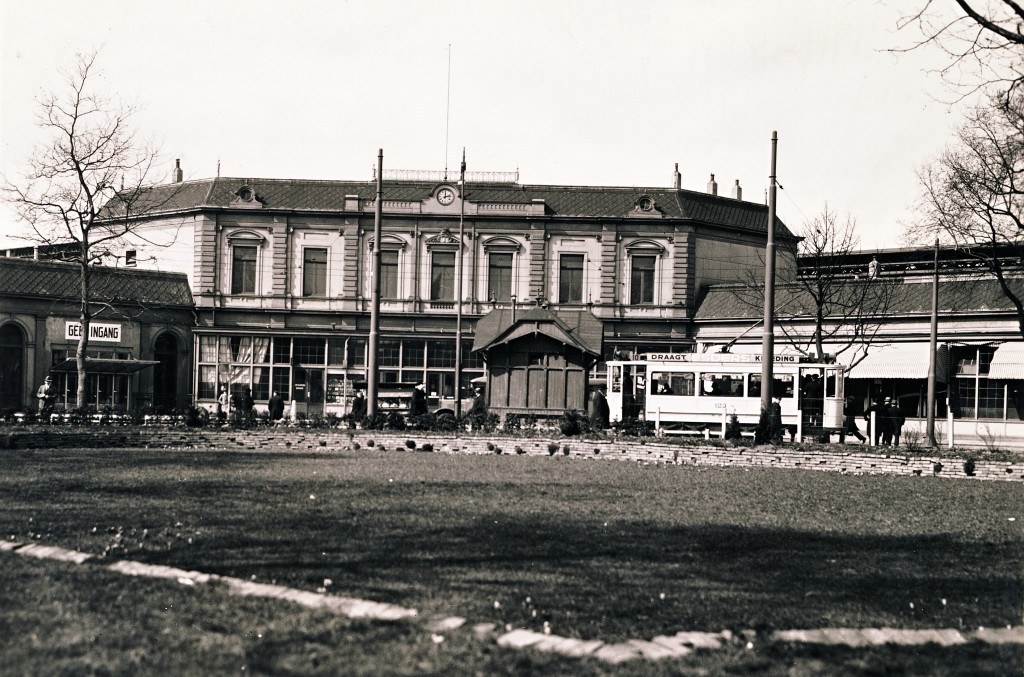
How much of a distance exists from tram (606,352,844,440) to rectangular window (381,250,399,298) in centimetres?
2194

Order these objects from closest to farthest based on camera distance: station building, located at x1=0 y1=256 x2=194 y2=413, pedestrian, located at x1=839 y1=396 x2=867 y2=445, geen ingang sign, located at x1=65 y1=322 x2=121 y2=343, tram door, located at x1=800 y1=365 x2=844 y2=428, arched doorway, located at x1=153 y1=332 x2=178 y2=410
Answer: pedestrian, located at x1=839 y1=396 x2=867 y2=445 → tram door, located at x1=800 y1=365 x2=844 y2=428 → station building, located at x1=0 y1=256 x2=194 y2=413 → geen ingang sign, located at x1=65 y1=322 x2=121 y2=343 → arched doorway, located at x1=153 y1=332 x2=178 y2=410

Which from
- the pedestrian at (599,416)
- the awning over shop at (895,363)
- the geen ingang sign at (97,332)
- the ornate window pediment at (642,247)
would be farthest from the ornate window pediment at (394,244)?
the pedestrian at (599,416)

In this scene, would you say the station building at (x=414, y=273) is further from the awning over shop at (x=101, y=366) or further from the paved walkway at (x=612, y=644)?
the paved walkway at (x=612, y=644)

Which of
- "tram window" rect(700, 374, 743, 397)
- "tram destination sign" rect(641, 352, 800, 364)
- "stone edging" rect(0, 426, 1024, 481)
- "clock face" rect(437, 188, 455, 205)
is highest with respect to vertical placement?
"clock face" rect(437, 188, 455, 205)

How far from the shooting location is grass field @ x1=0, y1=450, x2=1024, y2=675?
19.4 feet

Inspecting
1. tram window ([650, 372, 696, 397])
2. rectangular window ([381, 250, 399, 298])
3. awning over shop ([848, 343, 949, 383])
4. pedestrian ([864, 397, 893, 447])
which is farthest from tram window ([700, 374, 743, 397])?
rectangular window ([381, 250, 399, 298])

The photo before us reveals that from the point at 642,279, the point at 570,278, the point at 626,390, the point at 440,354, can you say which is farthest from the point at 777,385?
the point at 440,354

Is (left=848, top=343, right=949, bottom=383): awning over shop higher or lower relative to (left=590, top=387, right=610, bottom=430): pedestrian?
higher

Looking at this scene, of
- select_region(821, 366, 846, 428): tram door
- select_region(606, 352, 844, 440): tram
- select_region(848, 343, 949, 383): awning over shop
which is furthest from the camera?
select_region(848, 343, 949, 383): awning over shop

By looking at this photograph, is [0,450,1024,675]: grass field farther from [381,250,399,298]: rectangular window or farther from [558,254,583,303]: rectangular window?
[381,250,399,298]: rectangular window

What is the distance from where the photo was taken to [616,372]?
1389 inches

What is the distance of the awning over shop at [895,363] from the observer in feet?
134

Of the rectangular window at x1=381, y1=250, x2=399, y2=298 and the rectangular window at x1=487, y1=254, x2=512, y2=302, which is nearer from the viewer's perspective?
the rectangular window at x1=381, y1=250, x2=399, y2=298

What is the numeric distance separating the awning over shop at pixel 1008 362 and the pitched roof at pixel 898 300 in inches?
78.8
